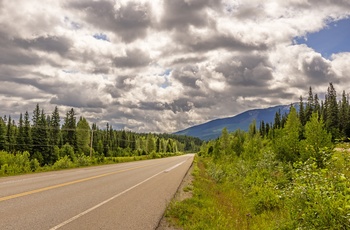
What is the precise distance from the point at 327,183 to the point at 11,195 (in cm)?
1008

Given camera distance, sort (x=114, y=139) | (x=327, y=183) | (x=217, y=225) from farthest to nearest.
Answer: (x=114, y=139) < (x=217, y=225) < (x=327, y=183)

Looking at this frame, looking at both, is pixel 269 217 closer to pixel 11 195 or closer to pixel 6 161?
pixel 11 195

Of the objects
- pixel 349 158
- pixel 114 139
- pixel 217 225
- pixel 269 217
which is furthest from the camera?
pixel 114 139

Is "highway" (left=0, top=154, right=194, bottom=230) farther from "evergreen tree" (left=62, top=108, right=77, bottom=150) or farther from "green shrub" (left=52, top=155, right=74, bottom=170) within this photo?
"evergreen tree" (left=62, top=108, right=77, bottom=150)

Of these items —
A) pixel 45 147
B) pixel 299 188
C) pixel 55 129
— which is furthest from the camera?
pixel 55 129

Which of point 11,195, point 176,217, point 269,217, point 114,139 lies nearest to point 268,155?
point 269,217

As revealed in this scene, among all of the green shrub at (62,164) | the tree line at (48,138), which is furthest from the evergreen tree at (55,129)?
the green shrub at (62,164)

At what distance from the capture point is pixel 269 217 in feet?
32.2

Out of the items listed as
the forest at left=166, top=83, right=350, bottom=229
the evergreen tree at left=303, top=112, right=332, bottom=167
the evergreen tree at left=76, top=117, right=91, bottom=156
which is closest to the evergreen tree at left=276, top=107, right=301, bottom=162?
the forest at left=166, top=83, right=350, bottom=229

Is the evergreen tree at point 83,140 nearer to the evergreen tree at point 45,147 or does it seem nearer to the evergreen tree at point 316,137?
the evergreen tree at point 45,147

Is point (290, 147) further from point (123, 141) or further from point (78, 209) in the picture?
point (123, 141)

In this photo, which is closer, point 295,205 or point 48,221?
point 295,205

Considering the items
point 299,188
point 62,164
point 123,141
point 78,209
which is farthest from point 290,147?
point 123,141

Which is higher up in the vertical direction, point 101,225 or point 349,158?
point 349,158
